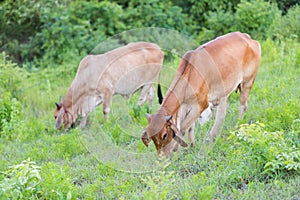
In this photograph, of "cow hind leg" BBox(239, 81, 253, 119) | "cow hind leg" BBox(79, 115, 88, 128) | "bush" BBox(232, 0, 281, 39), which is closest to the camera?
"cow hind leg" BBox(239, 81, 253, 119)

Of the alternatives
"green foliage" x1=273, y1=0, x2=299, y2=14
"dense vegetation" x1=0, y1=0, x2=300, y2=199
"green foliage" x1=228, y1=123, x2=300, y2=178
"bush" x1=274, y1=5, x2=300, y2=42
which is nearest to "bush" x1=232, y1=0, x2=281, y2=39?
"dense vegetation" x1=0, y1=0, x2=300, y2=199

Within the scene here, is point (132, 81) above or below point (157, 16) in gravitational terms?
above

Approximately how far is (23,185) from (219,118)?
2.99 metres

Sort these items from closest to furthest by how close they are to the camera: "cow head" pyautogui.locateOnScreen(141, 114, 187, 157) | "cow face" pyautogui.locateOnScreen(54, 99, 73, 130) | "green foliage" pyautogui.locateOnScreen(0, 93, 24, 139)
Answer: "cow head" pyautogui.locateOnScreen(141, 114, 187, 157) → "green foliage" pyautogui.locateOnScreen(0, 93, 24, 139) → "cow face" pyautogui.locateOnScreen(54, 99, 73, 130)

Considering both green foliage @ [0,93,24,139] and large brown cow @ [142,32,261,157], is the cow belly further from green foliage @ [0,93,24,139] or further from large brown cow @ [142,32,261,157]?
large brown cow @ [142,32,261,157]

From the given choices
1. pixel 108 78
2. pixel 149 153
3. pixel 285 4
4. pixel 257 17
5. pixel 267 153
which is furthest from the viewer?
pixel 285 4

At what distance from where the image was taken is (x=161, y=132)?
596cm

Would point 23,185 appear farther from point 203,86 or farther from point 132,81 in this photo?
point 132,81

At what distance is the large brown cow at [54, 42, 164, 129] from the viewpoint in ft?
29.3

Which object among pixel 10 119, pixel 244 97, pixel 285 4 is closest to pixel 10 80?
pixel 10 119

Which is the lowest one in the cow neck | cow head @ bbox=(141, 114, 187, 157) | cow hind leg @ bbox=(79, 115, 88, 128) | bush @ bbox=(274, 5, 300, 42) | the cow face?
cow hind leg @ bbox=(79, 115, 88, 128)

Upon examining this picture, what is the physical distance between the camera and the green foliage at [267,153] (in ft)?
17.6

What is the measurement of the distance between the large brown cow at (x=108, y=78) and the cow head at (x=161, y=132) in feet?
9.72

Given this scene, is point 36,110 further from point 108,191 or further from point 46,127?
point 108,191
